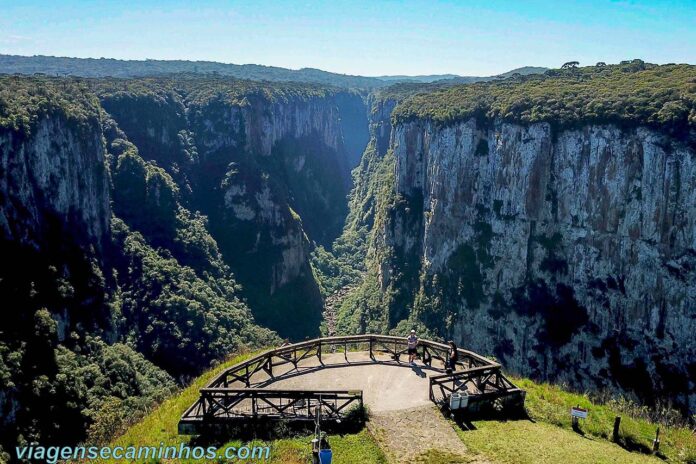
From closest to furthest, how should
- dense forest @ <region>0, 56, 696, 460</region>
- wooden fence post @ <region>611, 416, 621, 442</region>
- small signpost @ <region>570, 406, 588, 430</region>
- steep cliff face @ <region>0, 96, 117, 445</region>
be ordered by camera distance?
wooden fence post @ <region>611, 416, 621, 442</region>, small signpost @ <region>570, 406, 588, 430</region>, steep cliff face @ <region>0, 96, 117, 445</region>, dense forest @ <region>0, 56, 696, 460</region>

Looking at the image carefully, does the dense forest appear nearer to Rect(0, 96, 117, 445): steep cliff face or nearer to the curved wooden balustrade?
Rect(0, 96, 117, 445): steep cliff face

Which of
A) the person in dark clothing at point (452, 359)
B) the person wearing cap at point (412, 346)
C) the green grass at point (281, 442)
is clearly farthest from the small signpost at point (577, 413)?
the green grass at point (281, 442)

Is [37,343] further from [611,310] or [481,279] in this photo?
[611,310]

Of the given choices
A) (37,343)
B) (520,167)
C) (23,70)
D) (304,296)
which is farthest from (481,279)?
(23,70)

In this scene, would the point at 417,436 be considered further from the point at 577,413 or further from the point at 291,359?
the point at 291,359

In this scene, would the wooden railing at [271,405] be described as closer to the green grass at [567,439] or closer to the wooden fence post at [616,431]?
the green grass at [567,439]

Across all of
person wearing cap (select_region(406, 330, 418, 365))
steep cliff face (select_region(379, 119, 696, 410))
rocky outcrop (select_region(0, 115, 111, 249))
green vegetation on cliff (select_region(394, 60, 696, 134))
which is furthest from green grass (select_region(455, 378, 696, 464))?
rocky outcrop (select_region(0, 115, 111, 249))
